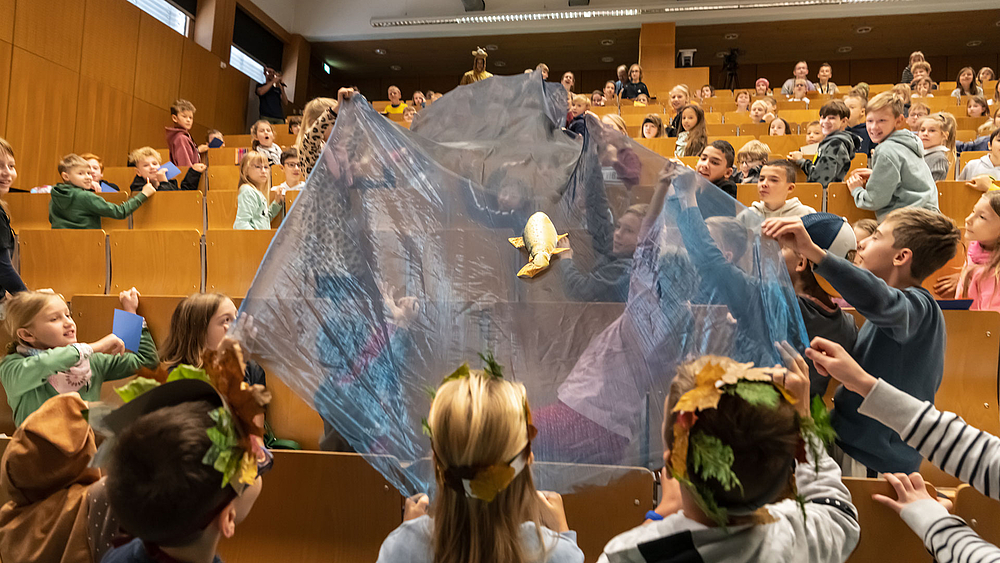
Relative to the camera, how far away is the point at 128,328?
2211mm

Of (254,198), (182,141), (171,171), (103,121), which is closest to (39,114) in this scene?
(103,121)

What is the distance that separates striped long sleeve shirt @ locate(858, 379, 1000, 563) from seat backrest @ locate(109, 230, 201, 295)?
292 cm

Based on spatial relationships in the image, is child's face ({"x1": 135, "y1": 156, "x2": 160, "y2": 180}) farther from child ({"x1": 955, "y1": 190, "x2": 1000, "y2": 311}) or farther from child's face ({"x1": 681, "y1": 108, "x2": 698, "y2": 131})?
child ({"x1": 955, "y1": 190, "x2": 1000, "y2": 311})

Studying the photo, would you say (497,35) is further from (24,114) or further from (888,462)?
(888,462)

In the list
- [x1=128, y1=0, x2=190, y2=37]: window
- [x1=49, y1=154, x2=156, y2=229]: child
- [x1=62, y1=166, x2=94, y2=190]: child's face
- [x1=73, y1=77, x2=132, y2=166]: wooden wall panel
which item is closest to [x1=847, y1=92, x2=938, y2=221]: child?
[x1=49, y1=154, x2=156, y2=229]: child

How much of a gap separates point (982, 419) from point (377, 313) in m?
1.80

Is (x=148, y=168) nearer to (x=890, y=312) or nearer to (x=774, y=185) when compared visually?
(x=774, y=185)

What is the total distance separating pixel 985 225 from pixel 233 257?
2955 millimetres

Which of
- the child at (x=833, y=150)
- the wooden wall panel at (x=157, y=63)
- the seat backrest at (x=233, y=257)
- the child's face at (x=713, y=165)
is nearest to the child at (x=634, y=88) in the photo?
the child at (x=833, y=150)

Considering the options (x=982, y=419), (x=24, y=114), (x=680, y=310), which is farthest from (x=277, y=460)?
(x=24, y=114)

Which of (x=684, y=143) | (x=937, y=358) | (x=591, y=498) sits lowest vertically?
(x=591, y=498)

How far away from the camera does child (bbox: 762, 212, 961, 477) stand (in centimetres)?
135

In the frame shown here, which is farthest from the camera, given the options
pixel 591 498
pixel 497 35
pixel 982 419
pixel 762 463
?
pixel 497 35

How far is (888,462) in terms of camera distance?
1451mm
